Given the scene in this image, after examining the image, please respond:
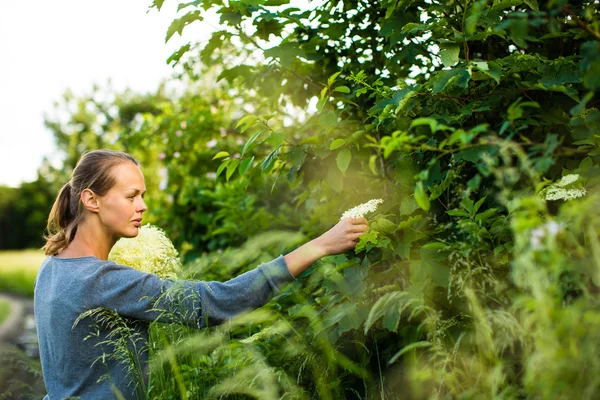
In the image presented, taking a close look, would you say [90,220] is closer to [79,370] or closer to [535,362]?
[79,370]

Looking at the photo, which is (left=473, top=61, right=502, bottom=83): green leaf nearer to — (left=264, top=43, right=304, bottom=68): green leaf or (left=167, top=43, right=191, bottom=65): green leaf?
(left=264, top=43, right=304, bottom=68): green leaf

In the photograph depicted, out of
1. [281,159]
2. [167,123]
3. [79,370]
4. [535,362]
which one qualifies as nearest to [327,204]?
[281,159]

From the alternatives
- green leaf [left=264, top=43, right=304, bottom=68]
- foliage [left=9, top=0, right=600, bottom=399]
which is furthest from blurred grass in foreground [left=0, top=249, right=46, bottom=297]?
green leaf [left=264, top=43, right=304, bottom=68]

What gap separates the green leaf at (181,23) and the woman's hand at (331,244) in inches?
41.5

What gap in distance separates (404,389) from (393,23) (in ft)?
4.49

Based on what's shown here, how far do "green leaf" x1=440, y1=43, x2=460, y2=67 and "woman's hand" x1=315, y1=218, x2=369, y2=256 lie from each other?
61 cm

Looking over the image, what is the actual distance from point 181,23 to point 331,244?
1.13m

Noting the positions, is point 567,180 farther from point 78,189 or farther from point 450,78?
point 78,189

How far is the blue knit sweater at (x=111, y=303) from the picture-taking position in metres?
2.17

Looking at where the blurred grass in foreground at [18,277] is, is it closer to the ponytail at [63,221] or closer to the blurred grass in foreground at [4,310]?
the blurred grass in foreground at [4,310]

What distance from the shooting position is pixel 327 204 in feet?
9.73

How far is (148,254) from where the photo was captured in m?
2.75

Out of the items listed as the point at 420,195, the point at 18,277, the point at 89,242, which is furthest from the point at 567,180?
the point at 18,277

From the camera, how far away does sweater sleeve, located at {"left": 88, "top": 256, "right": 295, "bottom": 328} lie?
2162 mm
